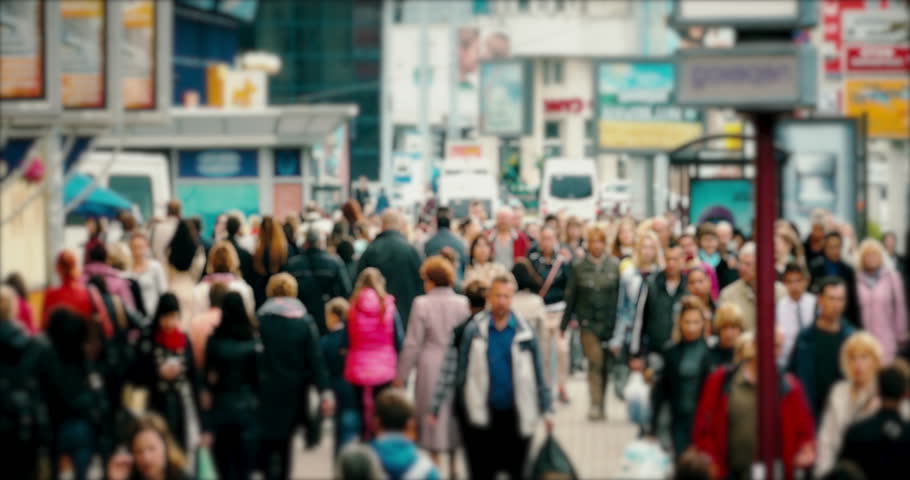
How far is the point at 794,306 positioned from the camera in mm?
15117

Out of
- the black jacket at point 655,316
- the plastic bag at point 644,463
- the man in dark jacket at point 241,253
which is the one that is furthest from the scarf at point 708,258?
the plastic bag at point 644,463

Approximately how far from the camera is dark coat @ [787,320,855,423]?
1411 cm

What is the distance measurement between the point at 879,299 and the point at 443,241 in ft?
20.9

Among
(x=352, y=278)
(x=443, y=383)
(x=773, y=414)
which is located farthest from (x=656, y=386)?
(x=352, y=278)

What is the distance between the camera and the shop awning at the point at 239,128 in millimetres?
39594

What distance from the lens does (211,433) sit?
43.1 ft

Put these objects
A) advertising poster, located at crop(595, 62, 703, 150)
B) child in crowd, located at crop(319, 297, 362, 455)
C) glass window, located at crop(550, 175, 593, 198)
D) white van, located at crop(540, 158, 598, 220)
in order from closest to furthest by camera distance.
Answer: child in crowd, located at crop(319, 297, 362, 455), white van, located at crop(540, 158, 598, 220), glass window, located at crop(550, 175, 593, 198), advertising poster, located at crop(595, 62, 703, 150)

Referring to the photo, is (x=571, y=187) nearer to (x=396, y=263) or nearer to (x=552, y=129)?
(x=396, y=263)

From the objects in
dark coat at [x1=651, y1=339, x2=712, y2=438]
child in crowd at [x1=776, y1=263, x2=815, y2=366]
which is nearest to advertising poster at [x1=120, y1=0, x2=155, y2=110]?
child in crowd at [x1=776, y1=263, x2=815, y2=366]

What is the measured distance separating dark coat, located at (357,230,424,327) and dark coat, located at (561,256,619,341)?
4.08ft

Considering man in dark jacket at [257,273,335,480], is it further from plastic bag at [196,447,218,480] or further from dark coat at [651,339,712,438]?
dark coat at [651,339,712,438]

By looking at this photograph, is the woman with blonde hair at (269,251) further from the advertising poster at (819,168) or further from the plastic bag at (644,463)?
the advertising poster at (819,168)

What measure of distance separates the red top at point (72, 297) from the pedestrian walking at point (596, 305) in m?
5.04

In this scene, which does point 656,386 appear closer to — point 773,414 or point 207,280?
point 773,414
